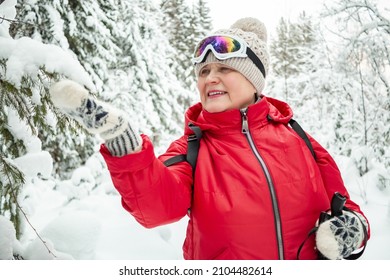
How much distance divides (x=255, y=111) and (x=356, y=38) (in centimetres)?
507

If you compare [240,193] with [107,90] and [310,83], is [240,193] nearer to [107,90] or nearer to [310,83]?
[107,90]

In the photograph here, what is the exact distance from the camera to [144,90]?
11.6 meters

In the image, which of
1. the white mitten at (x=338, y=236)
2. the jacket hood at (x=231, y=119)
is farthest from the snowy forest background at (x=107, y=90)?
the white mitten at (x=338, y=236)

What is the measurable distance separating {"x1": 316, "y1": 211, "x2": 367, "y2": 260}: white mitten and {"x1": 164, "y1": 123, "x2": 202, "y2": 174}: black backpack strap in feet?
2.74

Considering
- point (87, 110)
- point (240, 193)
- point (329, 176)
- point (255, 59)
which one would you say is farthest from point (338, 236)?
point (87, 110)

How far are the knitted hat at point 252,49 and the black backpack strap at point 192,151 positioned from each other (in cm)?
50

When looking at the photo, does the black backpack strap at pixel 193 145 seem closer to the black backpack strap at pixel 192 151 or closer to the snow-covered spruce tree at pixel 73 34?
the black backpack strap at pixel 192 151

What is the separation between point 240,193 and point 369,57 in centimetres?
604

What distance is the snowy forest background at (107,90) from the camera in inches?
71.0

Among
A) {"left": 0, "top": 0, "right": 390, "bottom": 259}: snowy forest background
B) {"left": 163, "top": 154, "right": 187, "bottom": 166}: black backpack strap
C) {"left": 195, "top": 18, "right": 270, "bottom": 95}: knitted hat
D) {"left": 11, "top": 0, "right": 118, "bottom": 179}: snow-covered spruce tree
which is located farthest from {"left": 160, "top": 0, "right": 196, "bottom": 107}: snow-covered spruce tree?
{"left": 163, "top": 154, "right": 187, "bottom": 166}: black backpack strap

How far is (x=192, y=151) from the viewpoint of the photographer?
5.83 ft

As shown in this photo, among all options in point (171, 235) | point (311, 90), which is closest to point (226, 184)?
point (171, 235)

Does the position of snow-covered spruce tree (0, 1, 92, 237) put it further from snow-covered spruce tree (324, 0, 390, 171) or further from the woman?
snow-covered spruce tree (324, 0, 390, 171)
